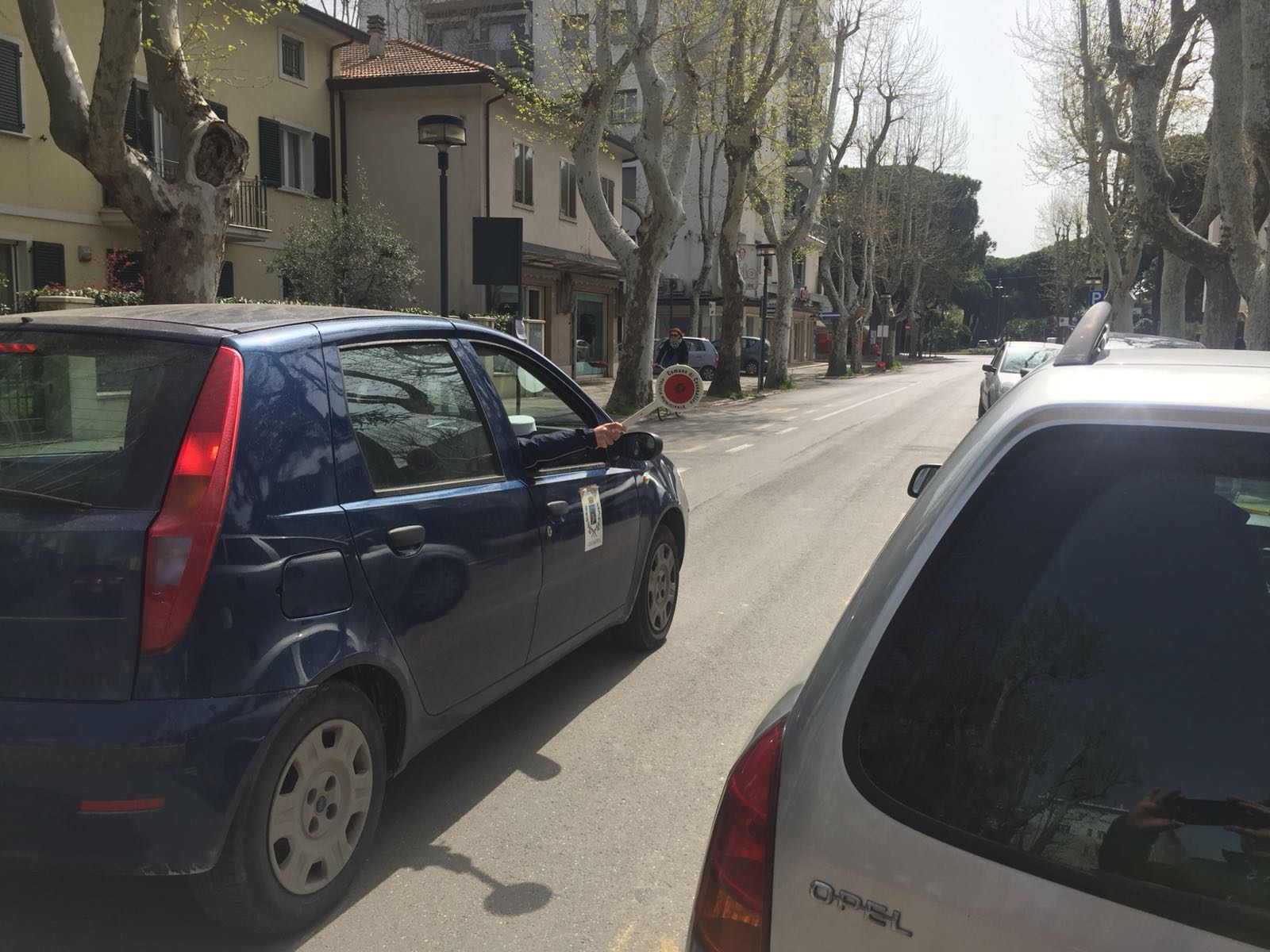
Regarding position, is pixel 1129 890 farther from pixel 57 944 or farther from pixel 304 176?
pixel 304 176

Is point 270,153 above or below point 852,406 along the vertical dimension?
above

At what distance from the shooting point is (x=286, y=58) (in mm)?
23641

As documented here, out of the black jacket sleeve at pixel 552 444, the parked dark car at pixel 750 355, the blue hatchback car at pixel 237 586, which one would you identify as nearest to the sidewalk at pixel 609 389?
the parked dark car at pixel 750 355

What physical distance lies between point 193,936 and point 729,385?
24.9 metres

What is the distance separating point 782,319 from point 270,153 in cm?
1537

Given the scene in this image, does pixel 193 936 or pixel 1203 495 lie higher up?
pixel 1203 495

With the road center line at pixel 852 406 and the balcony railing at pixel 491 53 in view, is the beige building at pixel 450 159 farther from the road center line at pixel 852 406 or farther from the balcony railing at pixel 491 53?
the balcony railing at pixel 491 53

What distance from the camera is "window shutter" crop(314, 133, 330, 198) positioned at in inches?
966

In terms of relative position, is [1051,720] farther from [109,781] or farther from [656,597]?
[656,597]

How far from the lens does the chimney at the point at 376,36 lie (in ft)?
90.1

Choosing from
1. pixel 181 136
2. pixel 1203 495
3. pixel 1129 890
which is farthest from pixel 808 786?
pixel 181 136

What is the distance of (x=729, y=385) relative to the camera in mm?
27234

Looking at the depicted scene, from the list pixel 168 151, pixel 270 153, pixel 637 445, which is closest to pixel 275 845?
pixel 637 445

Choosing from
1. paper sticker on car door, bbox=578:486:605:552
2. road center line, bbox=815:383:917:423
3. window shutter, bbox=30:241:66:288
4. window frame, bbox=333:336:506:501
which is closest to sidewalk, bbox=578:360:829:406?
road center line, bbox=815:383:917:423
